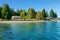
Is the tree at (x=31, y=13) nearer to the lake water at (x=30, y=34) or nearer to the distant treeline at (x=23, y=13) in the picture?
the distant treeline at (x=23, y=13)

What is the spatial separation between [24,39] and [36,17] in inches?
4735

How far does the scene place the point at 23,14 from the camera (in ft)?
488

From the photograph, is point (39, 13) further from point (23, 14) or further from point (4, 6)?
point (4, 6)

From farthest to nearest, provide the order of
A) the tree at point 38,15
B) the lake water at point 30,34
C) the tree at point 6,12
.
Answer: the tree at point 38,15 → the tree at point 6,12 → the lake water at point 30,34

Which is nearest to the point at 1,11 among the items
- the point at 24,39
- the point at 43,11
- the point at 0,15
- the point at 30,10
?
the point at 0,15

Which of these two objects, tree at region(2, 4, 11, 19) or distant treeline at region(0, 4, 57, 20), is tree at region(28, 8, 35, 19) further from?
tree at region(2, 4, 11, 19)

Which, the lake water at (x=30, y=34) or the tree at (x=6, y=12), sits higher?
the tree at (x=6, y=12)

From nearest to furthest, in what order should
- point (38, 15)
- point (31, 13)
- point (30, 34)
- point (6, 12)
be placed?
point (30, 34) < point (6, 12) < point (31, 13) < point (38, 15)

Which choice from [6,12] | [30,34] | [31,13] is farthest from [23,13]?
[30,34]

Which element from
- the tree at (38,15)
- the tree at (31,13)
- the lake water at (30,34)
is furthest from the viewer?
the tree at (38,15)

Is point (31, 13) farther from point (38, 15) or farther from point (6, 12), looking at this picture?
point (6, 12)

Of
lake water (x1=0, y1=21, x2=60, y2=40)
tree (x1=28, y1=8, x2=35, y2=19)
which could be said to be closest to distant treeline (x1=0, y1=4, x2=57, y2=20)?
tree (x1=28, y1=8, x2=35, y2=19)

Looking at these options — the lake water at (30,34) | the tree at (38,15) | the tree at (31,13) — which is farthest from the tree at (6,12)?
the lake water at (30,34)

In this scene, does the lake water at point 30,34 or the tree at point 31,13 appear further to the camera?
the tree at point 31,13
